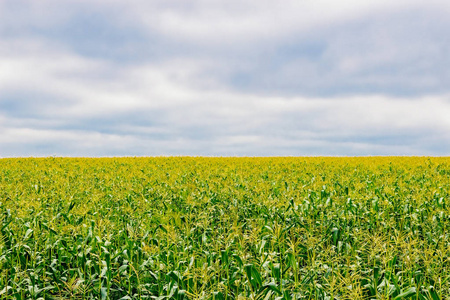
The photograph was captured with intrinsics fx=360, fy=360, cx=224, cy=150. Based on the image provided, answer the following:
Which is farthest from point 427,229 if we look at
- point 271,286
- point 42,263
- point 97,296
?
point 42,263

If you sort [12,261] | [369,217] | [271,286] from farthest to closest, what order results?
[369,217] → [12,261] → [271,286]

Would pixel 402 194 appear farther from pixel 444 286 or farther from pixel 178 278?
pixel 178 278

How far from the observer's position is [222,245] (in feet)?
24.1

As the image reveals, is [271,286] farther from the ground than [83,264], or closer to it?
farther from the ground

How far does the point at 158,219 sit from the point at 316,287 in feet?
17.3

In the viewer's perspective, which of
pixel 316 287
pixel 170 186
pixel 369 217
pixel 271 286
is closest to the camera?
pixel 271 286

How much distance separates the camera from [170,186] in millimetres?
14477

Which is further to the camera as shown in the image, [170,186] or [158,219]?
[170,186]

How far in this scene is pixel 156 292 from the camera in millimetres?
5652

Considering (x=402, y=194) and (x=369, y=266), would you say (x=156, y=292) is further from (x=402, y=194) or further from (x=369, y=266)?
(x=402, y=194)

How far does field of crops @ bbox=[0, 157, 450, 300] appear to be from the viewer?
516cm

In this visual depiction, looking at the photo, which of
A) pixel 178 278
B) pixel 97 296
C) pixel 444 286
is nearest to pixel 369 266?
pixel 444 286

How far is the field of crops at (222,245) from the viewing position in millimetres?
5164

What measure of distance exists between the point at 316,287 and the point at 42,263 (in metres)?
4.92
